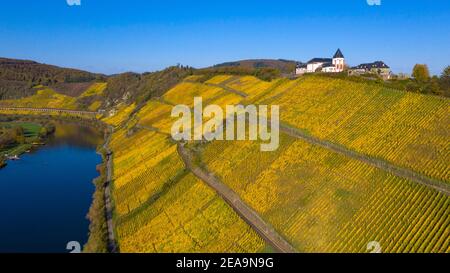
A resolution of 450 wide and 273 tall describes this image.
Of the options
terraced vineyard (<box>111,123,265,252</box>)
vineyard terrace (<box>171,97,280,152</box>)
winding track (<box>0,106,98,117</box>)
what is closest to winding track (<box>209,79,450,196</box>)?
vineyard terrace (<box>171,97,280,152</box>)

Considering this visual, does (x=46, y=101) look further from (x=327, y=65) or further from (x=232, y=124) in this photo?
(x=232, y=124)

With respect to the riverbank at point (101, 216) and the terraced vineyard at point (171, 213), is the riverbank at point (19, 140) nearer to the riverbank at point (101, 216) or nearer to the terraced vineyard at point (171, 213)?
the riverbank at point (101, 216)

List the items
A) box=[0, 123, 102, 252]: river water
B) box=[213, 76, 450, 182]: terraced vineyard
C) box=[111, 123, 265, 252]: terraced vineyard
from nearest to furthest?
box=[213, 76, 450, 182]: terraced vineyard, box=[111, 123, 265, 252]: terraced vineyard, box=[0, 123, 102, 252]: river water

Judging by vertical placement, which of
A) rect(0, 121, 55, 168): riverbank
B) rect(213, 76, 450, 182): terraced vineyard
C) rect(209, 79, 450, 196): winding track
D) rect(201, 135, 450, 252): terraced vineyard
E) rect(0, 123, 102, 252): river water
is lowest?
rect(0, 123, 102, 252): river water

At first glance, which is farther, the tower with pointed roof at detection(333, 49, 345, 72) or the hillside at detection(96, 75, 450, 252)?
the tower with pointed roof at detection(333, 49, 345, 72)

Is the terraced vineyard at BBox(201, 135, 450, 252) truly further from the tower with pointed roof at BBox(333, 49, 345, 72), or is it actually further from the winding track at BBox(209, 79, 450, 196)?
the tower with pointed roof at BBox(333, 49, 345, 72)

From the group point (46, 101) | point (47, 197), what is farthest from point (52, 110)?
point (47, 197)

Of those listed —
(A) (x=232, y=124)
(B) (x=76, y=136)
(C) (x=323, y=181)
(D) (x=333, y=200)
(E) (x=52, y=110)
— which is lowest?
(B) (x=76, y=136)
